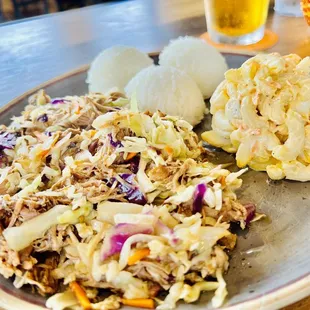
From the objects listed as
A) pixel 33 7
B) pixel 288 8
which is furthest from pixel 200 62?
pixel 33 7

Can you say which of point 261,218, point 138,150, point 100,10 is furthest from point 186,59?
point 100,10

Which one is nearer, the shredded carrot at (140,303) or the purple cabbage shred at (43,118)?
the shredded carrot at (140,303)

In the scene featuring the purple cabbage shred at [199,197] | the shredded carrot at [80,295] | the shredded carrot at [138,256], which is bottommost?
the shredded carrot at [80,295]

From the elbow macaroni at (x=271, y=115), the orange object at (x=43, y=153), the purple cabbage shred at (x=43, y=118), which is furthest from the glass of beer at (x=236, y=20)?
the orange object at (x=43, y=153)

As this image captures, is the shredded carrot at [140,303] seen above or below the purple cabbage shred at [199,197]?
below

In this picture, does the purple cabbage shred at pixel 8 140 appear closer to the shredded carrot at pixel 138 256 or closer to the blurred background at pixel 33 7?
the shredded carrot at pixel 138 256

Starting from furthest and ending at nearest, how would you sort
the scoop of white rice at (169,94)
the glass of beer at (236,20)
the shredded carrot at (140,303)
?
the glass of beer at (236,20) → the scoop of white rice at (169,94) → the shredded carrot at (140,303)

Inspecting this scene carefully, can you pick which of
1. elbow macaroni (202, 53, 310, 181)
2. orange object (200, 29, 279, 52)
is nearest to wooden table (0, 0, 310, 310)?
orange object (200, 29, 279, 52)
